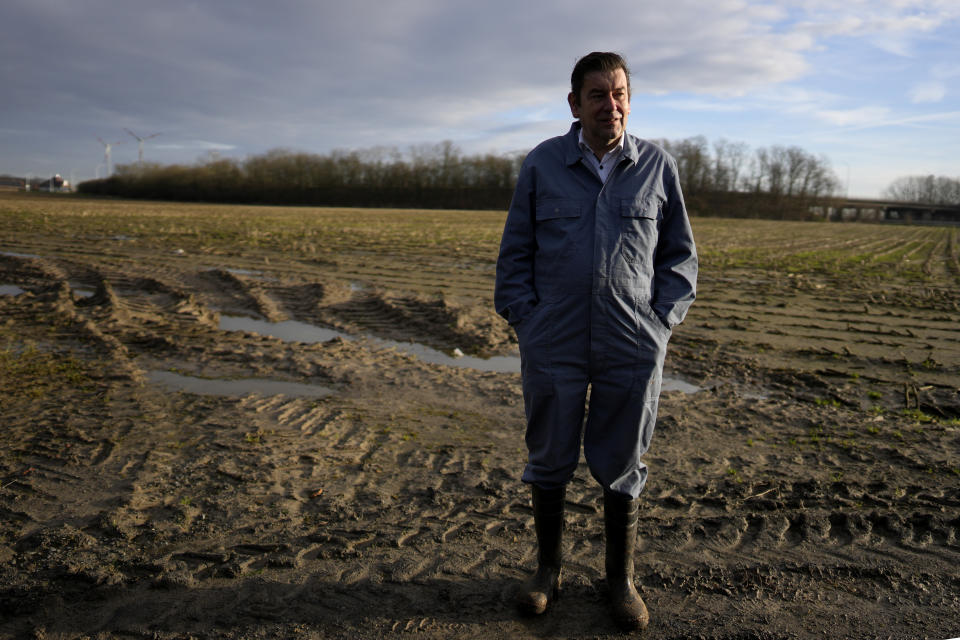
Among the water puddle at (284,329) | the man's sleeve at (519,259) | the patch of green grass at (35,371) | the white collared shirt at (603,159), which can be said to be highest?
the white collared shirt at (603,159)

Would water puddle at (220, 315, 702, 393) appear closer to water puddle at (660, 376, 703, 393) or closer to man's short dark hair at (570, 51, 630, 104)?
water puddle at (660, 376, 703, 393)

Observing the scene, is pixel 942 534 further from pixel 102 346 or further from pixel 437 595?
pixel 102 346

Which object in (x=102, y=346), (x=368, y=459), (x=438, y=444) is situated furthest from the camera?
(x=102, y=346)

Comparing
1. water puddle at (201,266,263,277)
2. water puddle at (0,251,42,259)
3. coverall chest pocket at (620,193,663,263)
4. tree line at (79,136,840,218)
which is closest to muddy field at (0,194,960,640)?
coverall chest pocket at (620,193,663,263)

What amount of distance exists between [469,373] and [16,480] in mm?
3786

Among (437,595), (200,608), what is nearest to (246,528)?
(200,608)

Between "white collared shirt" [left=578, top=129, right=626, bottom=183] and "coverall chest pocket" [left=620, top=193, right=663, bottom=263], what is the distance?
161 millimetres

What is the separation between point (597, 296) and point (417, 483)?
1995 millimetres

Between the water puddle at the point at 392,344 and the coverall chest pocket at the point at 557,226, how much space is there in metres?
3.80

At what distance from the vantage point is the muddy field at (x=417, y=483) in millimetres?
2795

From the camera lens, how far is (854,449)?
4641mm

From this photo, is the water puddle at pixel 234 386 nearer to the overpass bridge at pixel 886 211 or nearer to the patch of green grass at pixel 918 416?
the patch of green grass at pixel 918 416

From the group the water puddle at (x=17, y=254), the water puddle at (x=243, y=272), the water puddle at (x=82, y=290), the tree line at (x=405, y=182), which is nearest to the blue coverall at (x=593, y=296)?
the water puddle at (x=82, y=290)

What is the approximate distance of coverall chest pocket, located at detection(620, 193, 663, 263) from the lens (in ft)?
8.77
